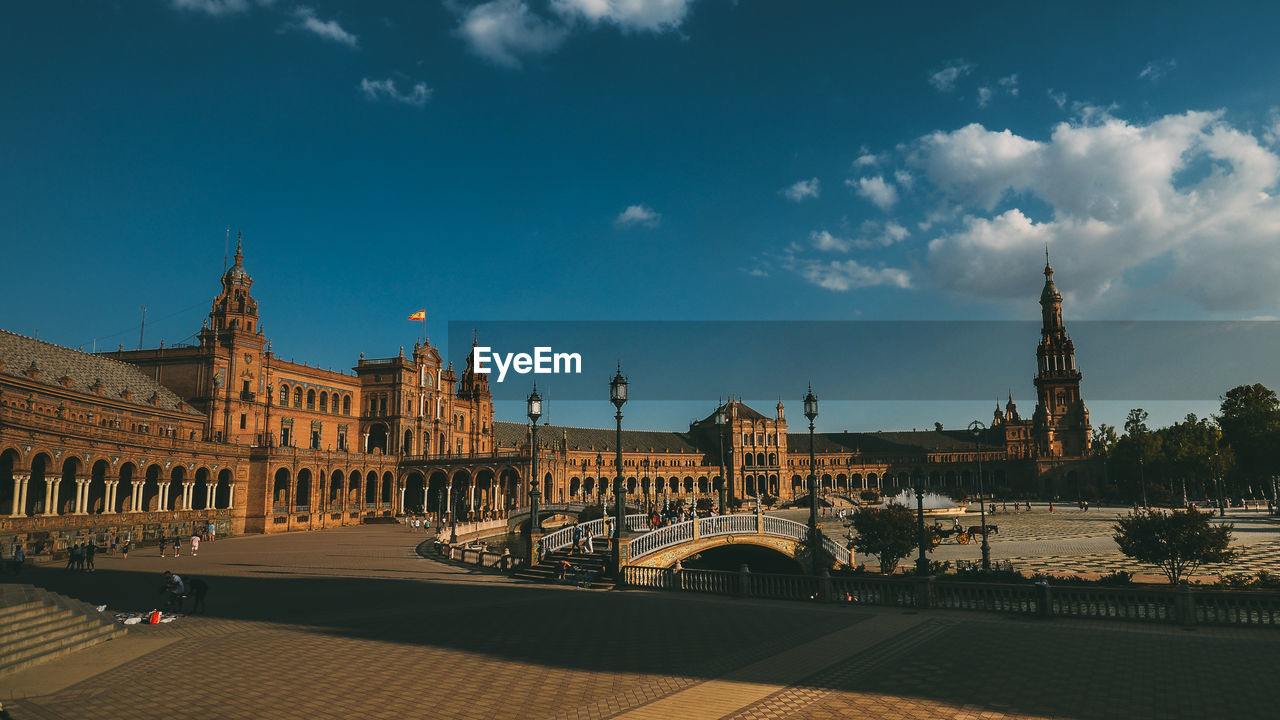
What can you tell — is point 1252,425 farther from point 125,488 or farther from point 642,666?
point 125,488

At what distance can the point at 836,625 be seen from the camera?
16.4m

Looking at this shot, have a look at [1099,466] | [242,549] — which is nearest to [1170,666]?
[242,549]

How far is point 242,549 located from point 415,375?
40577 millimetres

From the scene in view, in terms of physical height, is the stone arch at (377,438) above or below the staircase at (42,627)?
above

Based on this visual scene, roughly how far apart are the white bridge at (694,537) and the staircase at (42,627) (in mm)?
15345

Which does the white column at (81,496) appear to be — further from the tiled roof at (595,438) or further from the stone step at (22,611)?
the tiled roof at (595,438)

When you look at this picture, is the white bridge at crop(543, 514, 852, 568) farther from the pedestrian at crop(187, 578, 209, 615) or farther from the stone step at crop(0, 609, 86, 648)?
the stone step at crop(0, 609, 86, 648)

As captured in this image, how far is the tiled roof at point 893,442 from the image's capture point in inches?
5640

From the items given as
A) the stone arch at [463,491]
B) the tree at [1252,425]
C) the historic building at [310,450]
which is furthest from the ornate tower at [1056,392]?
the stone arch at [463,491]

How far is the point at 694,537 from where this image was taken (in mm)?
31609

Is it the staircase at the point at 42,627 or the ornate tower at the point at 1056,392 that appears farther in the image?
the ornate tower at the point at 1056,392

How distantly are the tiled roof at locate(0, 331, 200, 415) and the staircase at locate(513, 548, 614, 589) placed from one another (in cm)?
3632

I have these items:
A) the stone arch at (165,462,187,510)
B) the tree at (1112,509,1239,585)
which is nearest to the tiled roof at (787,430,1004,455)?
the stone arch at (165,462,187,510)

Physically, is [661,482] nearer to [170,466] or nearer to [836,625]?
[170,466]
